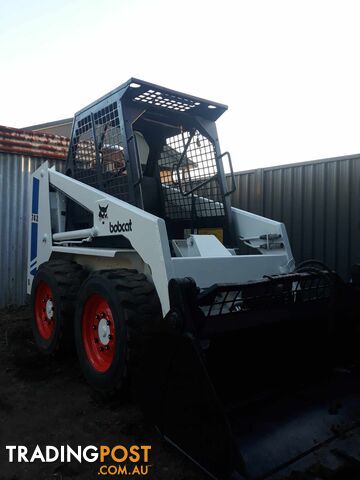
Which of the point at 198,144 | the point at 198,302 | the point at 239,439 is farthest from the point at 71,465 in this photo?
the point at 198,144

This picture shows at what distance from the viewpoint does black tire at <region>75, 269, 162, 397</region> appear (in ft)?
9.78

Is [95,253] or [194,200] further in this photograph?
[194,200]

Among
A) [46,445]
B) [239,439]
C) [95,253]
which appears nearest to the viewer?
[239,439]

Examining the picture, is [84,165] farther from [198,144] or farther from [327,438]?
[327,438]

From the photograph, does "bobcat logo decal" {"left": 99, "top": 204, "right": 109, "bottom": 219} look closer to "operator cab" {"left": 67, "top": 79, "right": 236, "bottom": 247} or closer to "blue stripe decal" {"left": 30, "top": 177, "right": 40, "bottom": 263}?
"operator cab" {"left": 67, "top": 79, "right": 236, "bottom": 247}

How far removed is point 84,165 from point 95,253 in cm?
142

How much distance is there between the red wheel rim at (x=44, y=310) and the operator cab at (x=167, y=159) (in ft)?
2.74

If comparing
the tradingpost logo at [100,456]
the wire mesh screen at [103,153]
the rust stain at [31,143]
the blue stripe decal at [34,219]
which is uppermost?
the rust stain at [31,143]

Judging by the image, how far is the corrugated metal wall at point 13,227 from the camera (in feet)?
22.9

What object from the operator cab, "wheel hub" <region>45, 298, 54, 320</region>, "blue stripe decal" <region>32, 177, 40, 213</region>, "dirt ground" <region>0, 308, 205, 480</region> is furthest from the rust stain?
"dirt ground" <region>0, 308, 205, 480</region>

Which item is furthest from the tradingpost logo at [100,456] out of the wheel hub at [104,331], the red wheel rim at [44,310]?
the red wheel rim at [44,310]

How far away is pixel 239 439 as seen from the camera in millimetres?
2270

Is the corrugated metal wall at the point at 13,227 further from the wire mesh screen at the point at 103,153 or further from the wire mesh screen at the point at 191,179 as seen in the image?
the wire mesh screen at the point at 191,179

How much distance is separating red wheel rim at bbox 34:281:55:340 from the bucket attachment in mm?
2220
